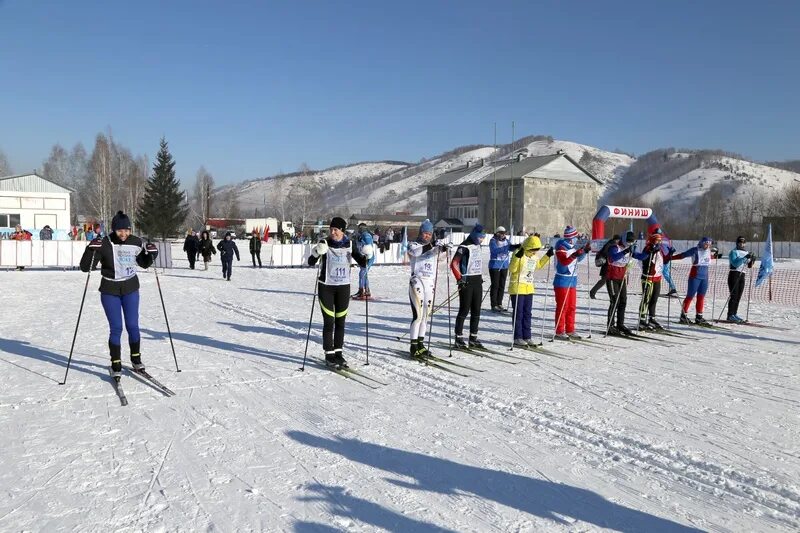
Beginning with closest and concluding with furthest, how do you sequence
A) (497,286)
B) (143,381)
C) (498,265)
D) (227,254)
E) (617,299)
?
(143,381) → (617,299) → (498,265) → (497,286) → (227,254)

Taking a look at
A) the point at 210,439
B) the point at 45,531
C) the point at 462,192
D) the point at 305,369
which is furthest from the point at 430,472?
the point at 462,192

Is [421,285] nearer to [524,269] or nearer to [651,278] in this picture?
[524,269]

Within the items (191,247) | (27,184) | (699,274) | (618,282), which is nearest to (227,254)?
(191,247)

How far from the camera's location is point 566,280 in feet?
32.2

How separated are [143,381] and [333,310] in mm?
2451

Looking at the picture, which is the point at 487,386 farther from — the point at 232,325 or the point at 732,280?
the point at 732,280

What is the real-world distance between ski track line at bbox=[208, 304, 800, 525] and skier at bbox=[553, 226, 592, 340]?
461 cm

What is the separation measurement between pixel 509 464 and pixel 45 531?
320 centimetres

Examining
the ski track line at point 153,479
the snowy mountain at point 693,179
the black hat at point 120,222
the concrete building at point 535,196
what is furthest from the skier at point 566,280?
the snowy mountain at point 693,179

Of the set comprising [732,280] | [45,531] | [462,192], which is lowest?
[45,531]

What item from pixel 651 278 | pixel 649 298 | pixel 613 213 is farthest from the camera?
pixel 613 213

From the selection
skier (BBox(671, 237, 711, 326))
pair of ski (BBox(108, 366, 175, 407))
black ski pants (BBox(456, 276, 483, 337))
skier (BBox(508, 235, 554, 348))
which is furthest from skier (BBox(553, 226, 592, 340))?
pair of ski (BBox(108, 366, 175, 407))

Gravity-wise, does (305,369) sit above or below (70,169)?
below

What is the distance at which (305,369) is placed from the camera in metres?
7.70
